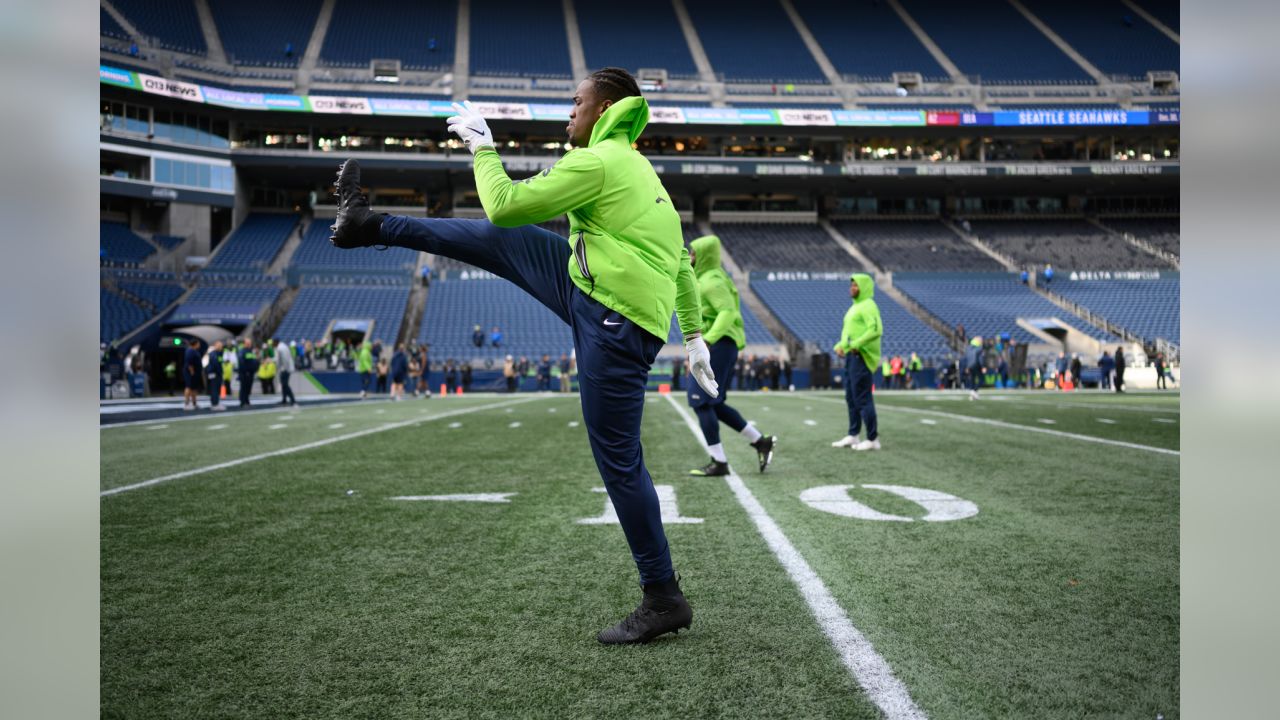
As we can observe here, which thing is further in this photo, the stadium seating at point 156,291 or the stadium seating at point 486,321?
the stadium seating at point 486,321

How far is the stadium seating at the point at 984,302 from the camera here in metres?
38.6

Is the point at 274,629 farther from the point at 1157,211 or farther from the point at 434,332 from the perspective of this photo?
the point at 1157,211

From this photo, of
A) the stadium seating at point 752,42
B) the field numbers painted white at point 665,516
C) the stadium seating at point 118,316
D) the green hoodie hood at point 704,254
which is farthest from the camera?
the stadium seating at point 752,42

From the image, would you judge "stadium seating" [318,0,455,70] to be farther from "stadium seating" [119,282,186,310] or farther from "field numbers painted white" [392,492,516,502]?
"field numbers painted white" [392,492,516,502]

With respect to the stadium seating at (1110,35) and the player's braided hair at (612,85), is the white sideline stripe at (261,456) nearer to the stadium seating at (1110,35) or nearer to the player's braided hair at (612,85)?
the player's braided hair at (612,85)

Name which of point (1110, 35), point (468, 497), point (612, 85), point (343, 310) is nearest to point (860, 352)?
point (468, 497)

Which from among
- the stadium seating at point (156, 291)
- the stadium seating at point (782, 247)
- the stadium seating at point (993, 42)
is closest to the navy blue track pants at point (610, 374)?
the stadium seating at point (156, 291)

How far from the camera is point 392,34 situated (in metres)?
50.8

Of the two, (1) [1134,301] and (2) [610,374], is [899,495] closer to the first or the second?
(2) [610,374]

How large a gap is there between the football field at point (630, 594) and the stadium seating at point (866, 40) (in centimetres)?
4905

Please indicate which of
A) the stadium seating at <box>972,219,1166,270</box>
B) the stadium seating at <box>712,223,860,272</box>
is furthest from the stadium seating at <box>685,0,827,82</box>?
the stadium seating at <box>972,219,1166,270</box>

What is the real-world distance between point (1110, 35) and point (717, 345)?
58548 mm

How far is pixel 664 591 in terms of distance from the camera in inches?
113

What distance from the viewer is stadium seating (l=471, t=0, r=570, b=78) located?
49375mm
